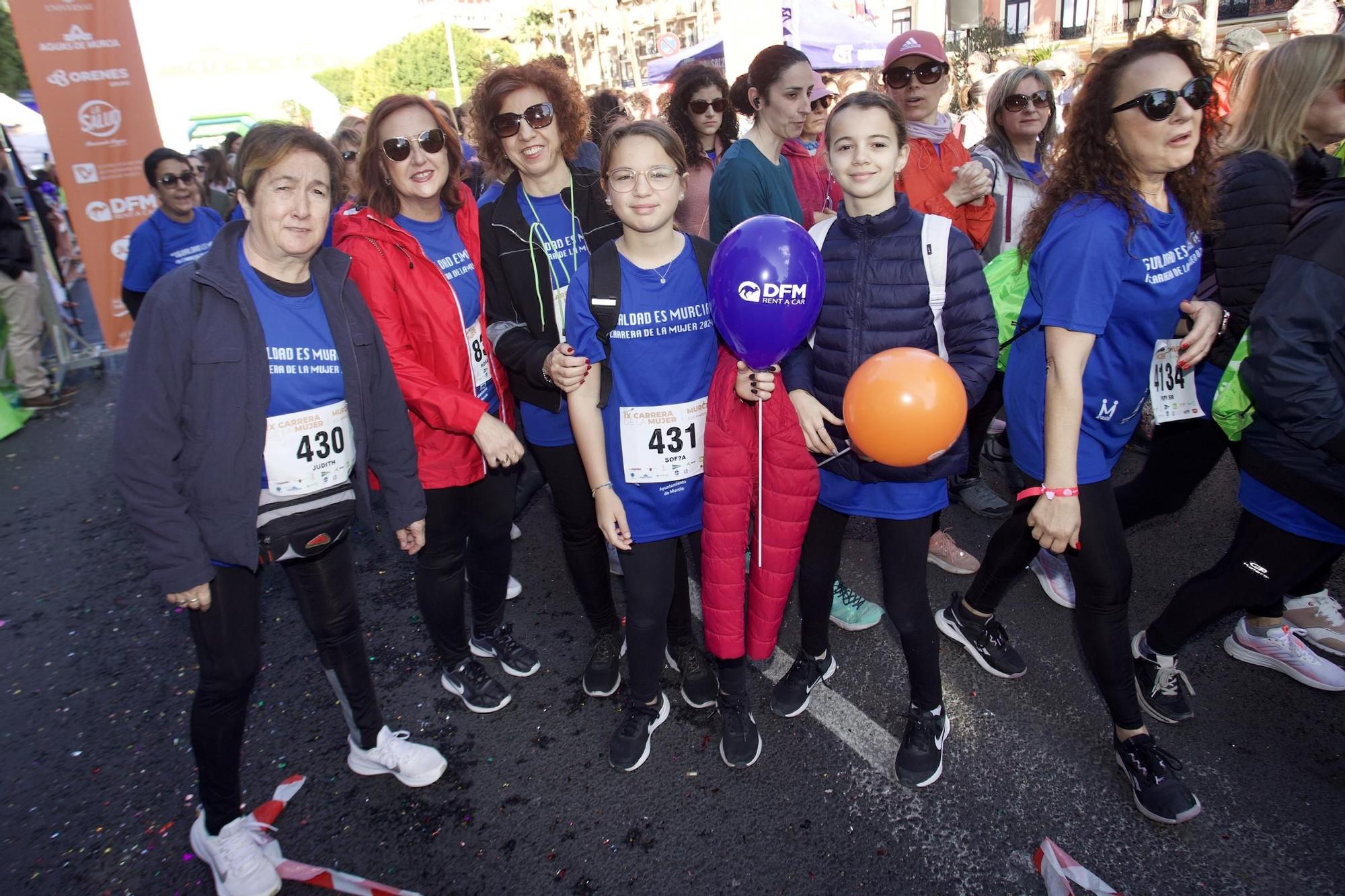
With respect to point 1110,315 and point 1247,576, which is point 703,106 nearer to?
point 1110,315

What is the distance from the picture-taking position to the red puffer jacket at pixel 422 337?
256 centimetres

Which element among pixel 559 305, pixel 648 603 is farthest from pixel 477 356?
pixel 648 603

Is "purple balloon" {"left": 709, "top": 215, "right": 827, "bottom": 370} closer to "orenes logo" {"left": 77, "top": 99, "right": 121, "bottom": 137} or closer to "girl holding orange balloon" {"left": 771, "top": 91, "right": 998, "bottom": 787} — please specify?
"girl holding orange balloon" {"left": 771, "top": 91, "right": 998, "bottom": 787}

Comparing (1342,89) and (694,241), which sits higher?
(1342,89)

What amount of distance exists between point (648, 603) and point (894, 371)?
1.12 meters

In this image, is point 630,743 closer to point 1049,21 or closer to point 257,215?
point 257,215

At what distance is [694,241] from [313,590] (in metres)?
1.66

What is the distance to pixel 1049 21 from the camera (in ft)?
124

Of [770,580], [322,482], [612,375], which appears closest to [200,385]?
[322,482]

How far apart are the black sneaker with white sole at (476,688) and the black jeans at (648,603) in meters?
0.66

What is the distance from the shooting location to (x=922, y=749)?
8.53 feet

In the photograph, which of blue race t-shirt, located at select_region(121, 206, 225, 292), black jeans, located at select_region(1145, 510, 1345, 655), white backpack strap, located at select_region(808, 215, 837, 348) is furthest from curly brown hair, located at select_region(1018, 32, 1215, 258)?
blue race t-shirt, located at select_region(121, 206, 225, 292)

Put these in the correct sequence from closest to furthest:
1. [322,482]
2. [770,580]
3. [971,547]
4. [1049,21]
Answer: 1. [322,482]
2. [770,580]
3. [971,547]
4. [1049,21]

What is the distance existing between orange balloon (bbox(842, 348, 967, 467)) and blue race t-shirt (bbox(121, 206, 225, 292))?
5115 mm
